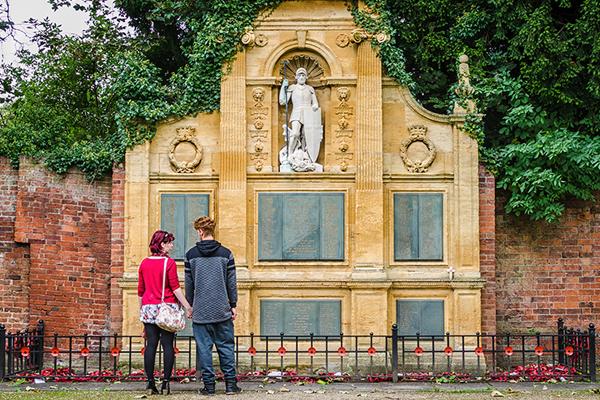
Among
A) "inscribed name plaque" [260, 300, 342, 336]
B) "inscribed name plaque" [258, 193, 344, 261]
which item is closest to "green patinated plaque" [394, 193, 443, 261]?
"inscribed name plaque" [258, 193, 344, 261]

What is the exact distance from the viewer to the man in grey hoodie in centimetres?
1198

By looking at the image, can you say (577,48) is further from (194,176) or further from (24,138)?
(24,138)

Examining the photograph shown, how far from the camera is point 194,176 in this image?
16438mm

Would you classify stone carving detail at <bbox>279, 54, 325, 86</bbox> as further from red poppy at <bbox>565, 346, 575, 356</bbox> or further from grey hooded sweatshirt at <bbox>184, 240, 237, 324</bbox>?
red poppy at <bbox>565, 346, 575, 356</bbox>

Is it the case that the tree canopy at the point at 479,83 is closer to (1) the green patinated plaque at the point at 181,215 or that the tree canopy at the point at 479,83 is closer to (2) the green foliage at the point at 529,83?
(2) the green foliage at the point at 529,83

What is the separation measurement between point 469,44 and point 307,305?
233 inches

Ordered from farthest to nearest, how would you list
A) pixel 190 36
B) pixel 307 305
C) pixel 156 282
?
pixel 190 36 → pixel 307 305 → pixel 156 282

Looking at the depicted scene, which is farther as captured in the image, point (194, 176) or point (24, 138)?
point (24, 138)

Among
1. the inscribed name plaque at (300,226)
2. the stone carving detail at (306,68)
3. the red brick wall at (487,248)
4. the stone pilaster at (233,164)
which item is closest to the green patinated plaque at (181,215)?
the stone pilaster at (233,164)

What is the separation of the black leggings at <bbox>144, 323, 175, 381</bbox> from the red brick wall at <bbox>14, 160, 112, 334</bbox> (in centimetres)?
546

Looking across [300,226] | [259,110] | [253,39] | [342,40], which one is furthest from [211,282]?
[342,40]

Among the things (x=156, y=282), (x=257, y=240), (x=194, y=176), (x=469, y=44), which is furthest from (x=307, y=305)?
(x=469, y=44)

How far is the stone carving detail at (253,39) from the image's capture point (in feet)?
53.7

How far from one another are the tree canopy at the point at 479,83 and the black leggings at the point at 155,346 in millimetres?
5191
